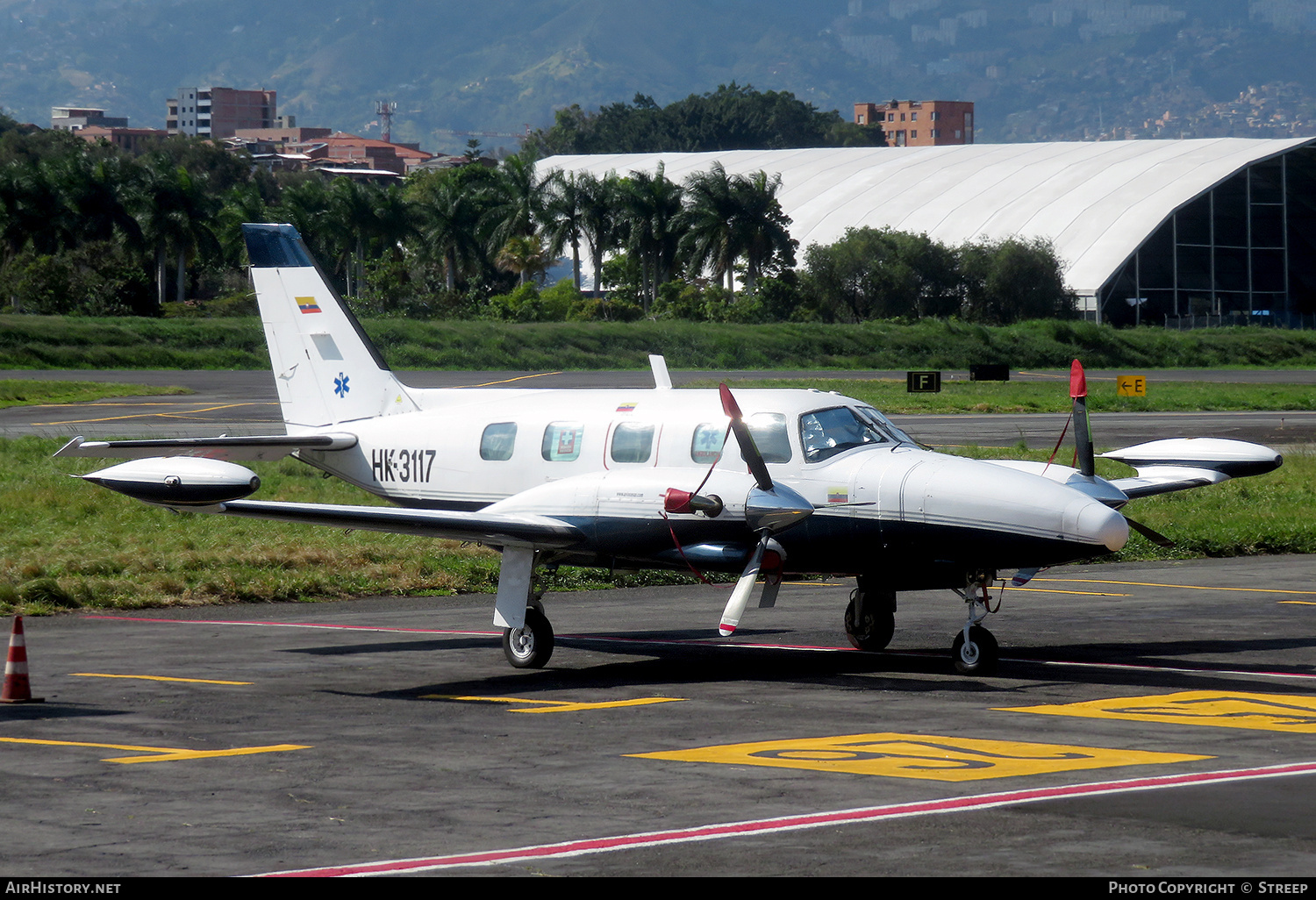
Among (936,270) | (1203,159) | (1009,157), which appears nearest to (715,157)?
(1009,157)

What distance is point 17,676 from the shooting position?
46.1 ft

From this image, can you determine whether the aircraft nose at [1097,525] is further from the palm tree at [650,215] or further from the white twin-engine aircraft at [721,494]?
the palm tree at [650,215]

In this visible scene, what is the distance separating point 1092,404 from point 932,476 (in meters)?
44.7

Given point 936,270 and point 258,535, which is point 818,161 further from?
point 258,535

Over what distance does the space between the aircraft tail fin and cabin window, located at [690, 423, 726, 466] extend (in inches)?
215

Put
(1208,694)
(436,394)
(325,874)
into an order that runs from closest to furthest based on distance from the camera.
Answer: (325,874) → (1208,694) → (436,394)

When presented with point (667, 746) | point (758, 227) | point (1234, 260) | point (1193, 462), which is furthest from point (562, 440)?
point (1234, 260)

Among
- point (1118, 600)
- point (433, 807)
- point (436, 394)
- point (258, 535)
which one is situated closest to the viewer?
point (433, 807)

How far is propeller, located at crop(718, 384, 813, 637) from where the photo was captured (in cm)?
1491

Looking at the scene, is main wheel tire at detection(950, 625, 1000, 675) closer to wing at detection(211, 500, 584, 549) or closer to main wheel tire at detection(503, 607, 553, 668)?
wing at detection(211, 500, 584, 549)

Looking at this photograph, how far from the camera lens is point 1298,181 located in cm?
10462

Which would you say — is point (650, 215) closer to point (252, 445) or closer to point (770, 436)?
point (252, 445)

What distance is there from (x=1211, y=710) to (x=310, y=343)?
12800 mm

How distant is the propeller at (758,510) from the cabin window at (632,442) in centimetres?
139
